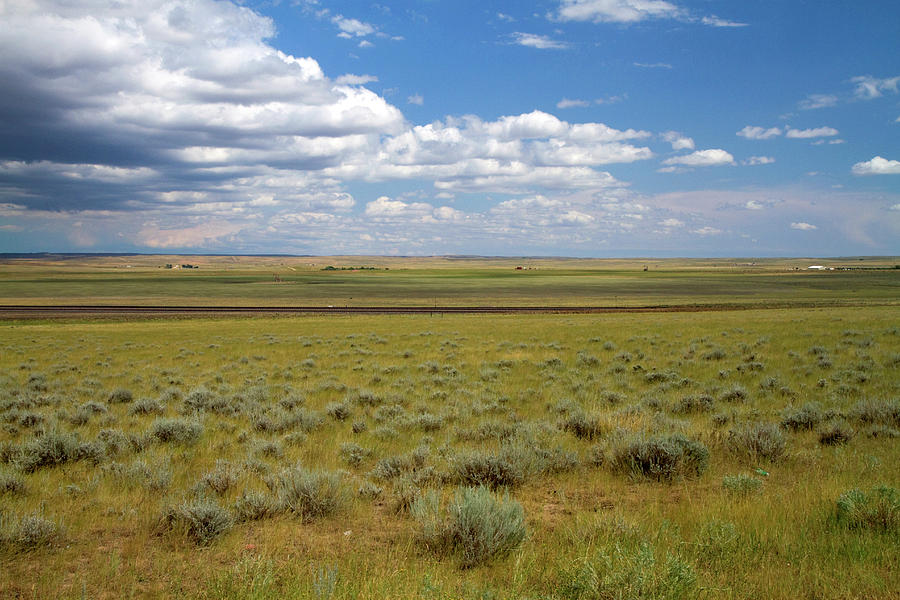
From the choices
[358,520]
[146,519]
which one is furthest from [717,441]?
[146,519]

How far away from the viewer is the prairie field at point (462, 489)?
179 inches

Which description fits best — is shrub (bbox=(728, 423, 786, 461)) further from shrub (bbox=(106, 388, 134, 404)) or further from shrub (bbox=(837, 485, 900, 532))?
shrub (bbox=(106, 388, 134, 404))

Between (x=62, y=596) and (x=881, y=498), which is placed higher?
(x=881, y=498)

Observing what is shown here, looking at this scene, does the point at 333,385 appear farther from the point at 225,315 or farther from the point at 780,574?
the point at 225,315

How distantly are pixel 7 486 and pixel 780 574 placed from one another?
8.61 metres

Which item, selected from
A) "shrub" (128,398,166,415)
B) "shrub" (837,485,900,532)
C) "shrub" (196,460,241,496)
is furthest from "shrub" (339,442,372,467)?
"shrub" (837,485,900,532)

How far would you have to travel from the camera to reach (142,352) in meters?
24.9

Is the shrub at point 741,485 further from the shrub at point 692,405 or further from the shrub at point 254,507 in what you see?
the shrub at point 254,507

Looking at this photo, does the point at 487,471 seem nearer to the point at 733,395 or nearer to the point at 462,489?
the point at 462,489

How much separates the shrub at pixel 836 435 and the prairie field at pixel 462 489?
31 millimetres

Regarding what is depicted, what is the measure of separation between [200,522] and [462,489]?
2.74m

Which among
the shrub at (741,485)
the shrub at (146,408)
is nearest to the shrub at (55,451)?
the shrub at (146,408)

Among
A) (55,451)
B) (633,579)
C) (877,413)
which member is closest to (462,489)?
(633,579)

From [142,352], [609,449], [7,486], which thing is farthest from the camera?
[142,352]
